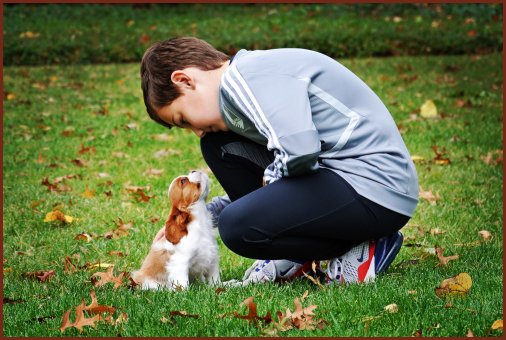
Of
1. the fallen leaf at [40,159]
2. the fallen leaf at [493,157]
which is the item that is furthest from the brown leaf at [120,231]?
the fallen leaf at [493,157]

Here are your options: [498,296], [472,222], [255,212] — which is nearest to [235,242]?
[255,212]

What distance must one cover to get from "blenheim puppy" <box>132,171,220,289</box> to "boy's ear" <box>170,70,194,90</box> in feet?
2.33

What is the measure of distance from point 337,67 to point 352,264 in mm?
908

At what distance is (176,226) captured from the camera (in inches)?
150

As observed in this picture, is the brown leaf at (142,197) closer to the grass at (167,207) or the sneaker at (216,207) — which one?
the grass at (167,207)

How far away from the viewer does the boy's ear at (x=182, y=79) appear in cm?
328

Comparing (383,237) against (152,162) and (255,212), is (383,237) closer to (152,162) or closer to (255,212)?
(255,212)

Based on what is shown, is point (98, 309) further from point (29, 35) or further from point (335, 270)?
point (29, 35)

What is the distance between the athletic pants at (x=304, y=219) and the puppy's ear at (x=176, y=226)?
42 centimetres

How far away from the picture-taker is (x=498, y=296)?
3156 mm

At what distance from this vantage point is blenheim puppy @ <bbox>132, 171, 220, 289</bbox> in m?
3.70

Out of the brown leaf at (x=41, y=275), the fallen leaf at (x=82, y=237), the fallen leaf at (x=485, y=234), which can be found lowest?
the fallen leaf at (x=82, y=237)

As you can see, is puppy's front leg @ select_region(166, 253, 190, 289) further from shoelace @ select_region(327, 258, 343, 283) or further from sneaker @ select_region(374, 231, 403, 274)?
sneaker @ select_region(374, 231, 403, 274)

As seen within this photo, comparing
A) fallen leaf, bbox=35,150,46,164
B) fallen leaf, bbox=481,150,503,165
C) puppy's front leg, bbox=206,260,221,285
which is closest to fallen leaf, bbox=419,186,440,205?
fallen leaf, bbox=481,150,503,165
